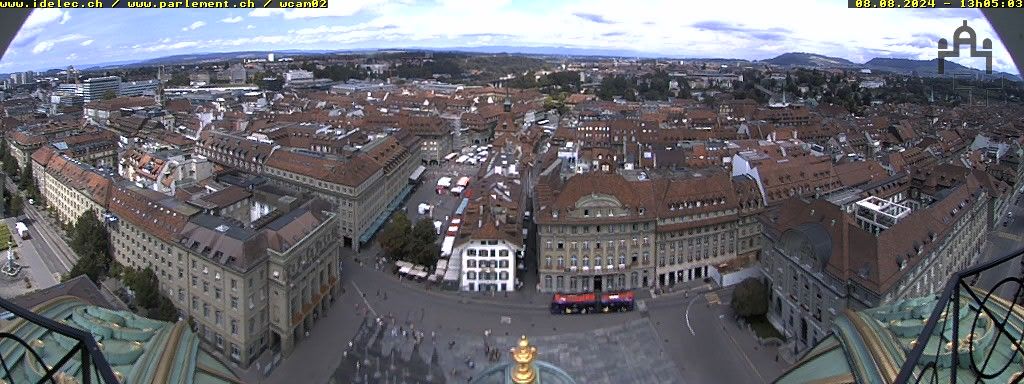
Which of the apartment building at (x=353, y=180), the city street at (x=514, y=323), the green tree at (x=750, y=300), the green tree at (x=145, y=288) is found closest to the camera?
the city street at (x=514, y=323)

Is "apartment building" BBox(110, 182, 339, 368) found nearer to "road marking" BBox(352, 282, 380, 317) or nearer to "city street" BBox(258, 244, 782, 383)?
"city street" BBox(258, 244, 782, 383)

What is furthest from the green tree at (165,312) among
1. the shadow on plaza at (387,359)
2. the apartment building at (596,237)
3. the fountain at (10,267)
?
the apartment building at (596,237)

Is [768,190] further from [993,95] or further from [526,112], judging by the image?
[993,95]

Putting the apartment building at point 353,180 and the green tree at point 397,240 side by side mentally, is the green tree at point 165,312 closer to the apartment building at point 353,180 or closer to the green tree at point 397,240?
the green tree at point 397,240

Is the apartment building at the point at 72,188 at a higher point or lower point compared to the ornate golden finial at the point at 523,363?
lower

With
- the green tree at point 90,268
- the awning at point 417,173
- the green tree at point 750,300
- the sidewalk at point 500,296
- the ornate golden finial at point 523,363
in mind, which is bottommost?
the sidewalk at point 500,296

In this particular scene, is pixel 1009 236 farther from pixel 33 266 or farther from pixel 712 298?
pixel 33 266

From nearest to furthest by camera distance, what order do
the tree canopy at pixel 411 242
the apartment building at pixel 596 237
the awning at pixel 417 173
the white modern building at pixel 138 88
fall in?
the apartment building at pixel 596 237, the tree canopy at pixel 411 242, the awning at pixel 417 173, the white modern building at pixel 138 88

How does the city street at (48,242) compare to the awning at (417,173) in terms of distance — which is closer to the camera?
the city street at (48,242)
